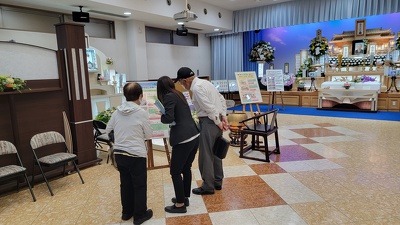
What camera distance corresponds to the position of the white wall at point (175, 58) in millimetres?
9477

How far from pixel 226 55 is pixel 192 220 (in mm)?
9825

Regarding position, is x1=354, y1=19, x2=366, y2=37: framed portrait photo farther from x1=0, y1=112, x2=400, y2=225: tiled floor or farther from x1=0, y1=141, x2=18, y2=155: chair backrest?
x1=0, y1=141, x2=18, y2=155: chair backrest

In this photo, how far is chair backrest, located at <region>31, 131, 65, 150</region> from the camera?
347 cm

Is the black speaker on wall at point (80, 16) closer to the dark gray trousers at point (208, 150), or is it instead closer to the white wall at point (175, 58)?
the white wall at point (175, 58)

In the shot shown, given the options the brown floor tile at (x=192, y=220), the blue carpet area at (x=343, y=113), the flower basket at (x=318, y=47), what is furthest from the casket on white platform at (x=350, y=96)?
the brown floor tile at (x=192, y=220)

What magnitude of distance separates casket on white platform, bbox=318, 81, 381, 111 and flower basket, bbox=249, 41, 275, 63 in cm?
258

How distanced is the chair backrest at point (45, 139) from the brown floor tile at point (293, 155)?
3.24 meters

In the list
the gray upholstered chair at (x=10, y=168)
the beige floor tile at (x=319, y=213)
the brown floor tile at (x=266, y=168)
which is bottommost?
the beige floor tile at (x=319, y=213)

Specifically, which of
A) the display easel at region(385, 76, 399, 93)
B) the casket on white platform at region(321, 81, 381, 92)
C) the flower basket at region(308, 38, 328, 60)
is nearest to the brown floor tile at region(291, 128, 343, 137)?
the casket on white platform at region(321, 81, 381, 92)

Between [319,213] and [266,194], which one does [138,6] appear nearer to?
[266,194]

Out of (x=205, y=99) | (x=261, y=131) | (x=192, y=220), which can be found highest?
(x=205, y=99)

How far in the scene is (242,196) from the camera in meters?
3.10

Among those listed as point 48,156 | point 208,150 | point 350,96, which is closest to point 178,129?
point 208,150

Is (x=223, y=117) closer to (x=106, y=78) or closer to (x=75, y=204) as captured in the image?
(x=75, y=204)
